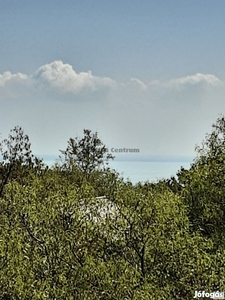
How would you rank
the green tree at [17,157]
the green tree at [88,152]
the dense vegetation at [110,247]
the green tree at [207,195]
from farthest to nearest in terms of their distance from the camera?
1. the green tree at [88,152]
2. the green tree at [17,157]
3. the green tree at [207,195]
4. the dense vegetation at [110,247]

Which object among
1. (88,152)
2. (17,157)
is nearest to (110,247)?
(17,157)

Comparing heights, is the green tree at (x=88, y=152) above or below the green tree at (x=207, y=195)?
above

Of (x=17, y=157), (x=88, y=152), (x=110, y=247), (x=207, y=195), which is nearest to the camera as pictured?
(x=110, y=247)

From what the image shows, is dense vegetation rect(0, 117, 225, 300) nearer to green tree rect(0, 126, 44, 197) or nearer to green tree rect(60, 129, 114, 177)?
green tree rect(0, 126, 44, 197)

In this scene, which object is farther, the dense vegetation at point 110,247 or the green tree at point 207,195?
the green tree at point 207,195

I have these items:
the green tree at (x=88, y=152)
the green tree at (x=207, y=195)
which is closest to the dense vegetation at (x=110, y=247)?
the green tree at (x=207, y=195)

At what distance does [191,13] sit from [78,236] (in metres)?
8.85

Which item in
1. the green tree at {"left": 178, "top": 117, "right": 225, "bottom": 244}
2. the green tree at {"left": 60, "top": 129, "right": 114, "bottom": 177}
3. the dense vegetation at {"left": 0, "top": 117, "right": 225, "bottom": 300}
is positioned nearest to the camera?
the dense vegetation at {"left": 0, "top": 117, "right": 225, "bottom": 300}

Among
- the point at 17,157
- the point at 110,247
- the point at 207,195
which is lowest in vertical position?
the point at 110,247

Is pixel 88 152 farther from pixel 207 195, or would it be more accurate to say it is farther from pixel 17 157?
pixel 207 195

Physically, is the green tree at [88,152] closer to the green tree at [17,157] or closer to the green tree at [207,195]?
the green tree at [17,157]

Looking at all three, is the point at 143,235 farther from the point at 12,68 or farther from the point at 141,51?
the point at 12,68

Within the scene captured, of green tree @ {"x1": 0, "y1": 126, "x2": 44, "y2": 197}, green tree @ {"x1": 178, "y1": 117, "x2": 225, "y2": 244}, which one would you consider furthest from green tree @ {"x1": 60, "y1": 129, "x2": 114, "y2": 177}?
green tree @ {"x1": 178, "y1": 117, "x2": 225, "y2": 244}

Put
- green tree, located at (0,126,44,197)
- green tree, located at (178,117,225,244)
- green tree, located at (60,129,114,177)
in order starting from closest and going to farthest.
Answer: green tree, located at (178,117,225,244) → green tree, located at (0,126,44,197) → green tree, located at (60,129,114,177)
